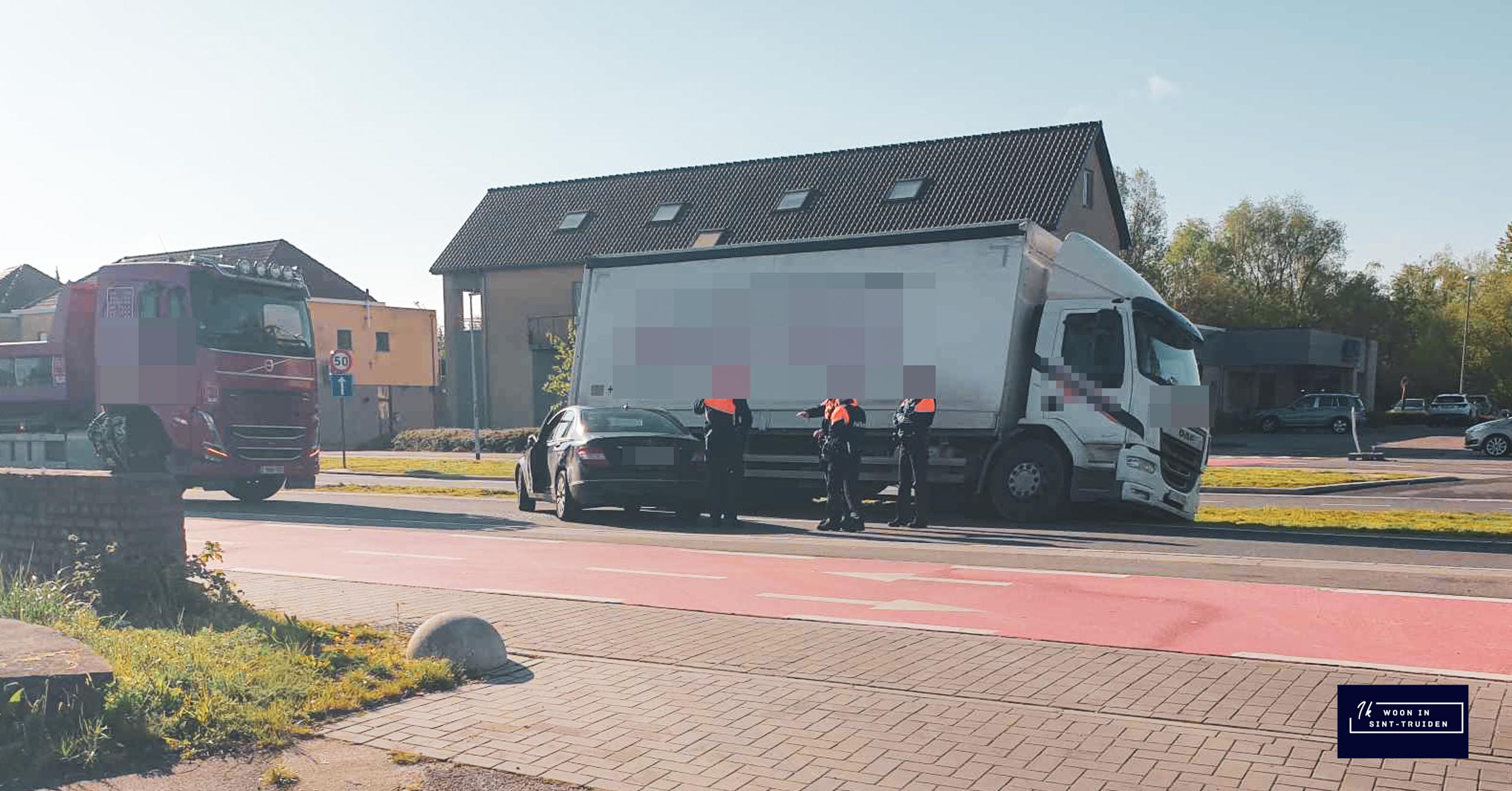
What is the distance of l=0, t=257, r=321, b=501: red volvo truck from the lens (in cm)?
1781

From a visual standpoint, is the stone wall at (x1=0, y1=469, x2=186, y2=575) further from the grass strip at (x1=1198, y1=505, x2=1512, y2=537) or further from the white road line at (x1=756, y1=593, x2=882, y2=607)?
the grass strip at (x1=1198, y1=505, x2=1512, y2=537)

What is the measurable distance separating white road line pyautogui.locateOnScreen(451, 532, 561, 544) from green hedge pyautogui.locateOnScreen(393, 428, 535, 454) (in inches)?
902

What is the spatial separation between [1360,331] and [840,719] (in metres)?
77.5

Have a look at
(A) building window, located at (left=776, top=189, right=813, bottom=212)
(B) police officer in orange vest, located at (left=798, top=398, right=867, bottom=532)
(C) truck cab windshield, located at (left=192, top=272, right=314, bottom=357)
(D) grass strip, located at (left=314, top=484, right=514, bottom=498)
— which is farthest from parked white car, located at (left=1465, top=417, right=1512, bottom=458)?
(C) truck cab windshield, located at (left=192, top=272, right=314, bottom=357)

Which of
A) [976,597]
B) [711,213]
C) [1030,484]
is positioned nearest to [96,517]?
[976,597]

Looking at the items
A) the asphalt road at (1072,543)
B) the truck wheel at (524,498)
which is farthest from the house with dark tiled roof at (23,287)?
the asphalt road at (1072,543)

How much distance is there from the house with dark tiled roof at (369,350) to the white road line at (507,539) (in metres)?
37.7

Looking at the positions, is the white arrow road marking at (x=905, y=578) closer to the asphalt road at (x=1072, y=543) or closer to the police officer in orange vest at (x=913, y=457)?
the asphalt road at (x=1072, y=543)

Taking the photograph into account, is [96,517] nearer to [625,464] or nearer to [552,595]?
[552,595]

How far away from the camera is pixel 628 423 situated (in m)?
15.4

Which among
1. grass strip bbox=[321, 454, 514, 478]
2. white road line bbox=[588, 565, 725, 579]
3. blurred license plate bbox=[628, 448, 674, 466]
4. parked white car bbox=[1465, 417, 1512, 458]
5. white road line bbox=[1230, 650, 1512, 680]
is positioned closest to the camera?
white road line bbox=[1230, 650, 1512, 680]

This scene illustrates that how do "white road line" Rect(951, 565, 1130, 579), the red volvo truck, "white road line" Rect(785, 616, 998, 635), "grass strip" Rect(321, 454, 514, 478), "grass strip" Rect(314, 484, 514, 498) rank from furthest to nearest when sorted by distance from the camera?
"grass strip" Rect(321, 454, 514, 478)
"grass strip" Rect(314, 484, 514, 498)
the red volvo truck
"white road line" Rect(951, 565, 1130, 579)
"white road line" Rect(785, 616, 998, 635)

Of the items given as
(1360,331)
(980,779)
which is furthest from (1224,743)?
(1360,331)

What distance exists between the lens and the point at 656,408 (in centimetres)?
1688
